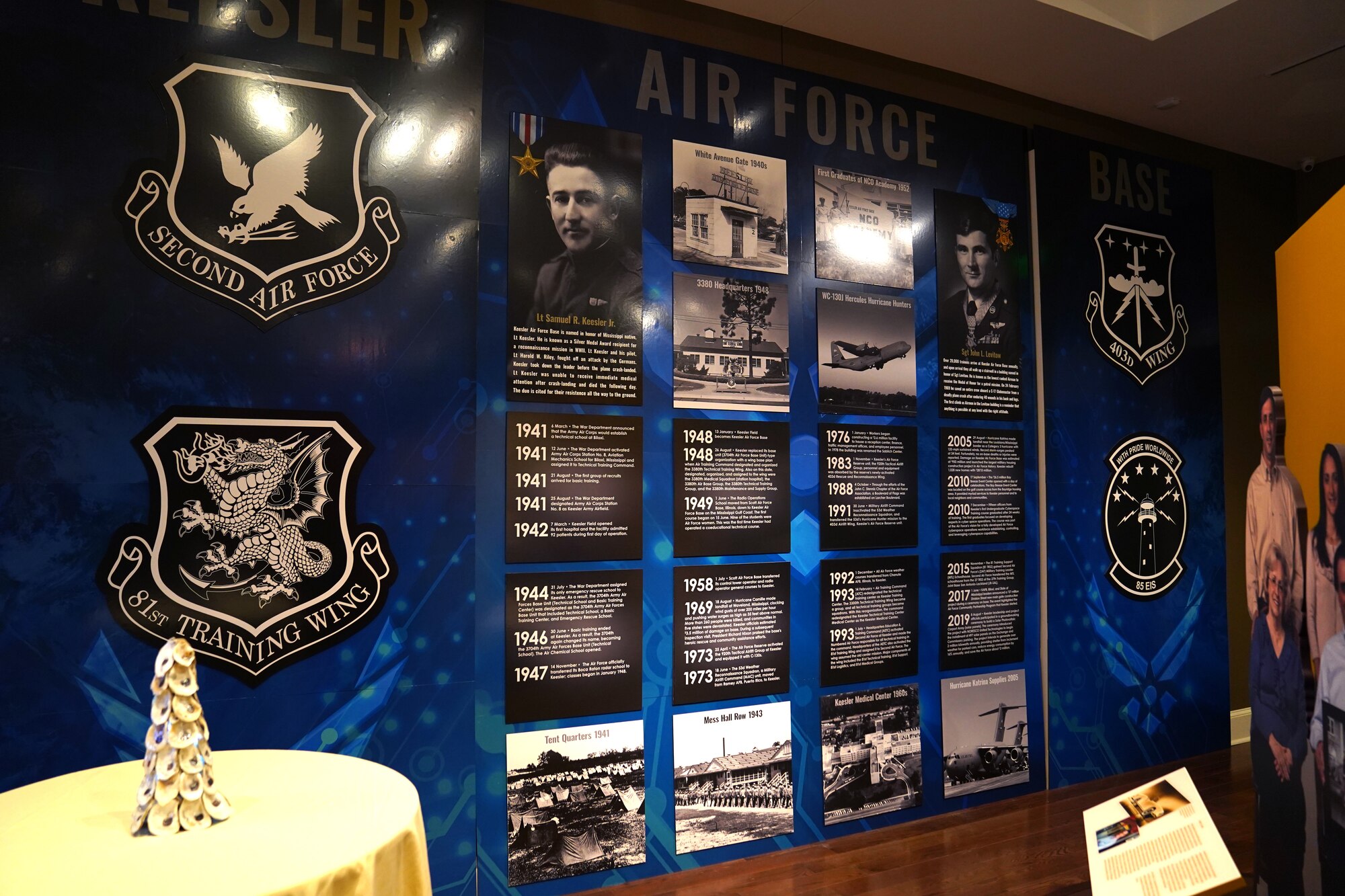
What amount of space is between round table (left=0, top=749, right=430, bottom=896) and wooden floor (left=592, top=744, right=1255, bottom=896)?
5.35 ft

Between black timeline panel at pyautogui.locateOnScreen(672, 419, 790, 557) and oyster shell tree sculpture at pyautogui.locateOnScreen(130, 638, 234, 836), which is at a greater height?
black timeline panel at pyautogui.locateOnScreen(672, 419, 790, 557)

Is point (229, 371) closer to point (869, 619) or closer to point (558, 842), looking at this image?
point (558, 842)

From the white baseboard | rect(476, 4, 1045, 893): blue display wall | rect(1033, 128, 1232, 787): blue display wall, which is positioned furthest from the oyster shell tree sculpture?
the white baseboard

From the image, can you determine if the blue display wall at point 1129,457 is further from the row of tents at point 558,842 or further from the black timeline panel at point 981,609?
the row of tents at point 558,842

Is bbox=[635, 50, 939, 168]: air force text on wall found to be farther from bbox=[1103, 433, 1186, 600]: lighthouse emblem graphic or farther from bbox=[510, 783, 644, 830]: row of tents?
bbox=[510, 783, 644, 830]: row of tents

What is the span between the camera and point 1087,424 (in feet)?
14.3

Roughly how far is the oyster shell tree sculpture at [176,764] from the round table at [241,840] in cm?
3

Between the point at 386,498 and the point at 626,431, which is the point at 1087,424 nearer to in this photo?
the point at 626,431

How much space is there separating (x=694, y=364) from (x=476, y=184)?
1.02m

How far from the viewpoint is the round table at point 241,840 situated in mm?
1319

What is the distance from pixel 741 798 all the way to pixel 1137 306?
3266mm

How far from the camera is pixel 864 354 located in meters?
3.71

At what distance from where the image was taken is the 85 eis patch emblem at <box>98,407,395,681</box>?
2.50 metres

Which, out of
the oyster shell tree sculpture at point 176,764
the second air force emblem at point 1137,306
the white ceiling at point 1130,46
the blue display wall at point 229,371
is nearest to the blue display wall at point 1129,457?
the second air force emblem at point 1137,306
